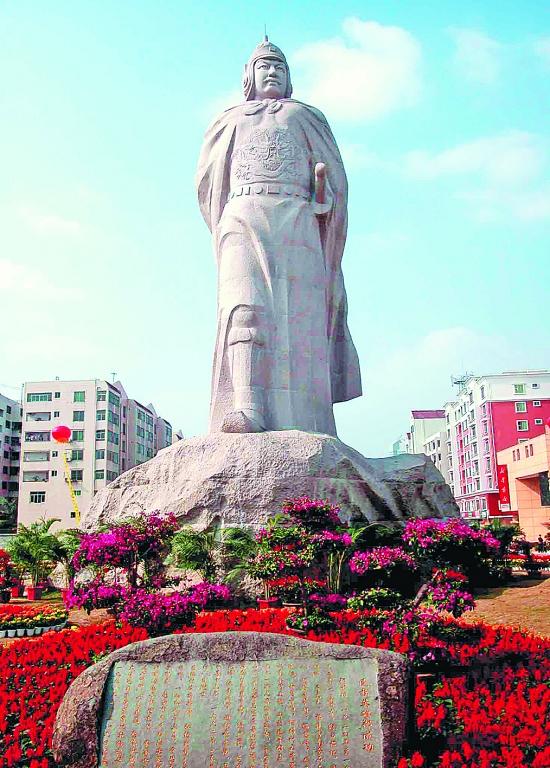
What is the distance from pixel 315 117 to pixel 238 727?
352 inches

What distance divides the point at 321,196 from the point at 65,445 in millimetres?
28942

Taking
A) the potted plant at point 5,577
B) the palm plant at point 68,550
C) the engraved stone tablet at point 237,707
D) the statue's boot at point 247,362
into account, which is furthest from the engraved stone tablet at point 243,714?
the potted plant at point 5,577

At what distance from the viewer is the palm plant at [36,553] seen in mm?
8242

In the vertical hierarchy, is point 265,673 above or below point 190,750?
above

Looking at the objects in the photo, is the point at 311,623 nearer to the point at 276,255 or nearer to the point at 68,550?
the point at 68,550

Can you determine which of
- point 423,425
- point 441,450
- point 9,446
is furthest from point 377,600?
point 423,425

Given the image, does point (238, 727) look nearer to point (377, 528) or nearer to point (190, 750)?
point (190, 750)

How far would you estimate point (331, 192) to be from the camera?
10.0 m

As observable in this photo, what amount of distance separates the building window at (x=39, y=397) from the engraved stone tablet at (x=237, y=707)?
117 ft

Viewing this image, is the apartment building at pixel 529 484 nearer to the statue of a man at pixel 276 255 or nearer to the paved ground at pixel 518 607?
the statue of a man at pixel 276 255

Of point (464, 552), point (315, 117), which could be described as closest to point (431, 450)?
point (315, 117)

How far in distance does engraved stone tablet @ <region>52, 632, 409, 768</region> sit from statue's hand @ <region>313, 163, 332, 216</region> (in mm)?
7717

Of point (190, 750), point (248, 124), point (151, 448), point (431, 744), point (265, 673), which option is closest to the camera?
point (190, 750)

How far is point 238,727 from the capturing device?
2682 millimetres
